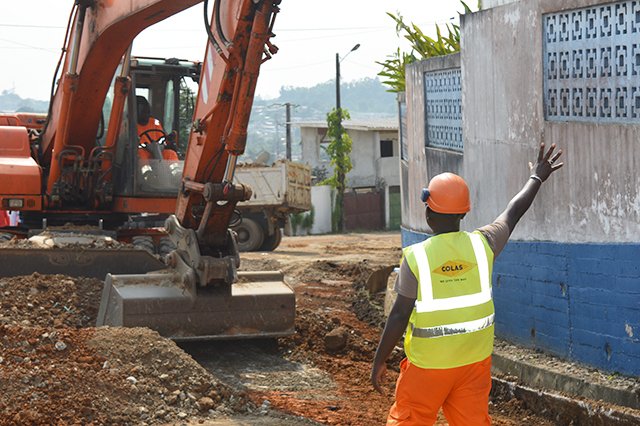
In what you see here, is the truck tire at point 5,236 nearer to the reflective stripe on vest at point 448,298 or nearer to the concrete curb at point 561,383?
the concrete curb at point 561,383

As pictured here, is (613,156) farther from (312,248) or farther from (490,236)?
(312,248)

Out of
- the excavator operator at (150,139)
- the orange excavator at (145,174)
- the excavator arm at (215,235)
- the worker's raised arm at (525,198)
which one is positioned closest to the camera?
the worker's raised arm at (525,198)

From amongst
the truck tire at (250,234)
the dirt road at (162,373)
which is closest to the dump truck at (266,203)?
the truck tire at (250,234)

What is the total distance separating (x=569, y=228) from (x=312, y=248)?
19.3 meters

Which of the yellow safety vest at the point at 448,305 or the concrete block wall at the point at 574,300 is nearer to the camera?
the yellow safety vest at the point at 448,305

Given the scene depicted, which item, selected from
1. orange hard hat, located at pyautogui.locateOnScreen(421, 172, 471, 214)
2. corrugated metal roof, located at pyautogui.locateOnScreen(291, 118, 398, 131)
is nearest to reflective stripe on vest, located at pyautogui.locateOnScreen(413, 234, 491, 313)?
orange hard hat, located at pyautogui.locateOnScreen(421, 172, 471, 214)

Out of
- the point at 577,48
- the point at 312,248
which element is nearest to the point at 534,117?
the point at 577,48

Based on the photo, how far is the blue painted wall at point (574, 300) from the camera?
7.80m

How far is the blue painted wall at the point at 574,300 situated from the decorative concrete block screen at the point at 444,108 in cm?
191

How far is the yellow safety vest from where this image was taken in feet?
17.6

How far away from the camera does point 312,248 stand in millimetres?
27719

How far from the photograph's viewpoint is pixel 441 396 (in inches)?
209

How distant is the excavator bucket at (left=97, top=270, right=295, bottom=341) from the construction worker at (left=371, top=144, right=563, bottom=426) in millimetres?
4152

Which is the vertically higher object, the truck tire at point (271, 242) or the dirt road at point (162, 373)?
the dirt road at point (162, 373)
